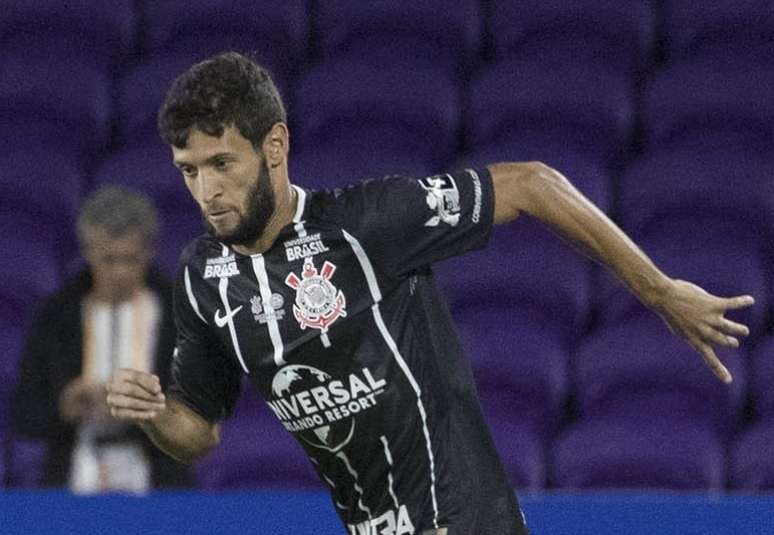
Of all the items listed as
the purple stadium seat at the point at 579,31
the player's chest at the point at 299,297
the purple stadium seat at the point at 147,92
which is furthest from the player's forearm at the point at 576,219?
the purple stadium seat at the point at 147,92

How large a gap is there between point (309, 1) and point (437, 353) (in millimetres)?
4146

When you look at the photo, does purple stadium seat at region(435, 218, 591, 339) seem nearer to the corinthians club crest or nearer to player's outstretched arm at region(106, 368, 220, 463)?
player's outstretched arm at region(106, 368, 220, 463)

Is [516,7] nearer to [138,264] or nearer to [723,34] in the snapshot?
[723,34]

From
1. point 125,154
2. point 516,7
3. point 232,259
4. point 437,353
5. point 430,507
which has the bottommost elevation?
point 430,507

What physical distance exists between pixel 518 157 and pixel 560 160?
6.7 inches

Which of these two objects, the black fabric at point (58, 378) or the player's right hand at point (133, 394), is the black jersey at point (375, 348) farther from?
the black fabric at point (58, 378)

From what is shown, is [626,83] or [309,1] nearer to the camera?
[626,83]

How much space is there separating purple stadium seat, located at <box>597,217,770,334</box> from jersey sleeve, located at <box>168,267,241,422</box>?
263 cm

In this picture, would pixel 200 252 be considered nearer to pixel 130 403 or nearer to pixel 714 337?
pixel 130 403

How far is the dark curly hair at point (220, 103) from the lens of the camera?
115 inches

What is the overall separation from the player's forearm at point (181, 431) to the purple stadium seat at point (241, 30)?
3.69 m

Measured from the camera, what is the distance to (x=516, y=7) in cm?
671

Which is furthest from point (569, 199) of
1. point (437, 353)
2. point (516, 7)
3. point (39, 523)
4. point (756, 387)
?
point (516, 7)

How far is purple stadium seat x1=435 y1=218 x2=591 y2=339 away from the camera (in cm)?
569
